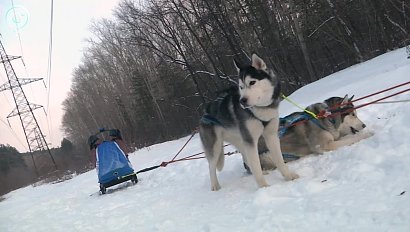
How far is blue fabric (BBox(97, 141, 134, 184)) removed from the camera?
8.59 metres

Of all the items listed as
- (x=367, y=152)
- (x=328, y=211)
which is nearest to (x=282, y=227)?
(x=328, y=211)

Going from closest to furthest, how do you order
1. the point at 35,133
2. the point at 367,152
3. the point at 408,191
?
the point at 408,191, the point at 367,152, the point at 35,133

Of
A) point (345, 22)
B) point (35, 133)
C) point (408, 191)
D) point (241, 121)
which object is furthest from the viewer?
point (35, 133)

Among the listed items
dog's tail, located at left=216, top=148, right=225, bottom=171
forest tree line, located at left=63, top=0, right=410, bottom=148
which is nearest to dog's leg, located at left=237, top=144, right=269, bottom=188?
dog's tail, located at left=216, top=148, right=225, bottom=171

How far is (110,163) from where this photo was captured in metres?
8.70

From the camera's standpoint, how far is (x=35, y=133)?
27.4m

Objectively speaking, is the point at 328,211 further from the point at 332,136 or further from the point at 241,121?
the point at 332,136

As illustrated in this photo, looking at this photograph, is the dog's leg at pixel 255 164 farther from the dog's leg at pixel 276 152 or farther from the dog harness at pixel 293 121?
the dog harness at pixel 293 121

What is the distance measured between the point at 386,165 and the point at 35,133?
27.1 m

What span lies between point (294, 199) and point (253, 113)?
4.08 feet

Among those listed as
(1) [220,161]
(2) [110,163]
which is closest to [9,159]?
(2) [110,163]

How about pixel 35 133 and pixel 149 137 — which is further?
pixel 149 137

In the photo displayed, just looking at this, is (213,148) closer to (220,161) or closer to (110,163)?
(220,161)

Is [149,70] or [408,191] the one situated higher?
[149,70]
